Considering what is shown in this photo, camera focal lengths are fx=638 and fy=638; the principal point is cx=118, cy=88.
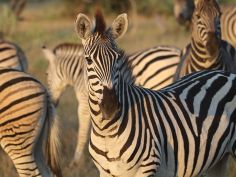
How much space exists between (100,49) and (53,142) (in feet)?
6.70

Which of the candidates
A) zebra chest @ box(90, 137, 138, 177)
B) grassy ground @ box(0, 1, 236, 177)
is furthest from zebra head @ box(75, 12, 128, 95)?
grassy ground @ box(0, 1, 236, 177)

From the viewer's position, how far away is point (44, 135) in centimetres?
662

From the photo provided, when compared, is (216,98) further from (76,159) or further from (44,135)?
(76,159)

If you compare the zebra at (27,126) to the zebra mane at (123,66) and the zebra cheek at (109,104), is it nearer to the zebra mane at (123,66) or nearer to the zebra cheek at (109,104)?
the zebra mane at (123,66)

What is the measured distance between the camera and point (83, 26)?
4.97 m

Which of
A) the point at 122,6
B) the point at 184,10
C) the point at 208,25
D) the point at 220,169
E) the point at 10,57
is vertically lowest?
the point at 220,169

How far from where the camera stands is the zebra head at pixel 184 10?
55.3ft

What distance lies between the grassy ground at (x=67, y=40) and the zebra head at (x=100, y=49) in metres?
3.06

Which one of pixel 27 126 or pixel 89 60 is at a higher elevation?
pixel 89 60

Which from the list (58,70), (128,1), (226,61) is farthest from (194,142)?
(128,1)

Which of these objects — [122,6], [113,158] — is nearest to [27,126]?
[113,158]

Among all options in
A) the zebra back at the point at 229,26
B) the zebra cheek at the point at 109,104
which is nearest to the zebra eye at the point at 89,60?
the zebra cheek at the point at 109,104

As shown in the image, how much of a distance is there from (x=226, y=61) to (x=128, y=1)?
82.4 ft

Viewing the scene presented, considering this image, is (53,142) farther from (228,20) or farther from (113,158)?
(228,20)
